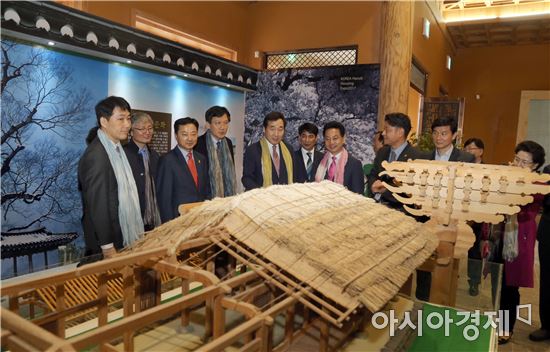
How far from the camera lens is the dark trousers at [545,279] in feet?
11.5

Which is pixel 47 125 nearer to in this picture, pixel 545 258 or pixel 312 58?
pixel 312 58

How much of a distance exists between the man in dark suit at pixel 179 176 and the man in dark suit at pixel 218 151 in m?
0.39

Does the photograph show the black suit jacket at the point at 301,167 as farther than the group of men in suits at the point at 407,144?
Yes

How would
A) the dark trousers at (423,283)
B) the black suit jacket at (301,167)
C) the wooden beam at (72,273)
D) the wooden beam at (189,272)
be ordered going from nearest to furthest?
1. the wooden beam at (72,273)
2. the wooden beam at (189,272)
3. the dark trousers at (423,283)
4. the black suit jacket at (301,167)

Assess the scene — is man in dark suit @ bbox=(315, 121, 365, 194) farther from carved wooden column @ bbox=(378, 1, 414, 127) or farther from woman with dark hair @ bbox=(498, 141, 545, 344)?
carved wooden column @ bbox=(378, 1, 414, 127)

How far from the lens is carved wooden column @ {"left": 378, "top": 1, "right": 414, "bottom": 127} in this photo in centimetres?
617

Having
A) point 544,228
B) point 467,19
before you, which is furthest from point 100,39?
point 467,19

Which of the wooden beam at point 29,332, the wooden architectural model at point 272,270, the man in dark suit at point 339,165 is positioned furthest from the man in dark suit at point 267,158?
the wooden beam at point 29,332

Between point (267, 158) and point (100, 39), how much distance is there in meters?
2.09

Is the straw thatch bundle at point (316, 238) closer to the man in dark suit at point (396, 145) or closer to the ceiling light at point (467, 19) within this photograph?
the man in dark suit at point (396, 145)

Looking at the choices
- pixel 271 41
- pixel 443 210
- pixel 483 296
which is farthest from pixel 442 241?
pixel 271 41

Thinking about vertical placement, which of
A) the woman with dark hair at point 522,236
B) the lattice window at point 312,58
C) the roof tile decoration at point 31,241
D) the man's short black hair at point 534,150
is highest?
the lattice window at point 312,58

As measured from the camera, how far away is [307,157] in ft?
14.8

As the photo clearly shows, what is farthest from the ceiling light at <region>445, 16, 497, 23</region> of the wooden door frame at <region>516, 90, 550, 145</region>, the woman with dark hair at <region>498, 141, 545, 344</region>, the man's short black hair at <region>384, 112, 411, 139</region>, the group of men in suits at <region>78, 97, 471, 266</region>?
the man's short black hair at <region>384, 112, 411, 139</region>
